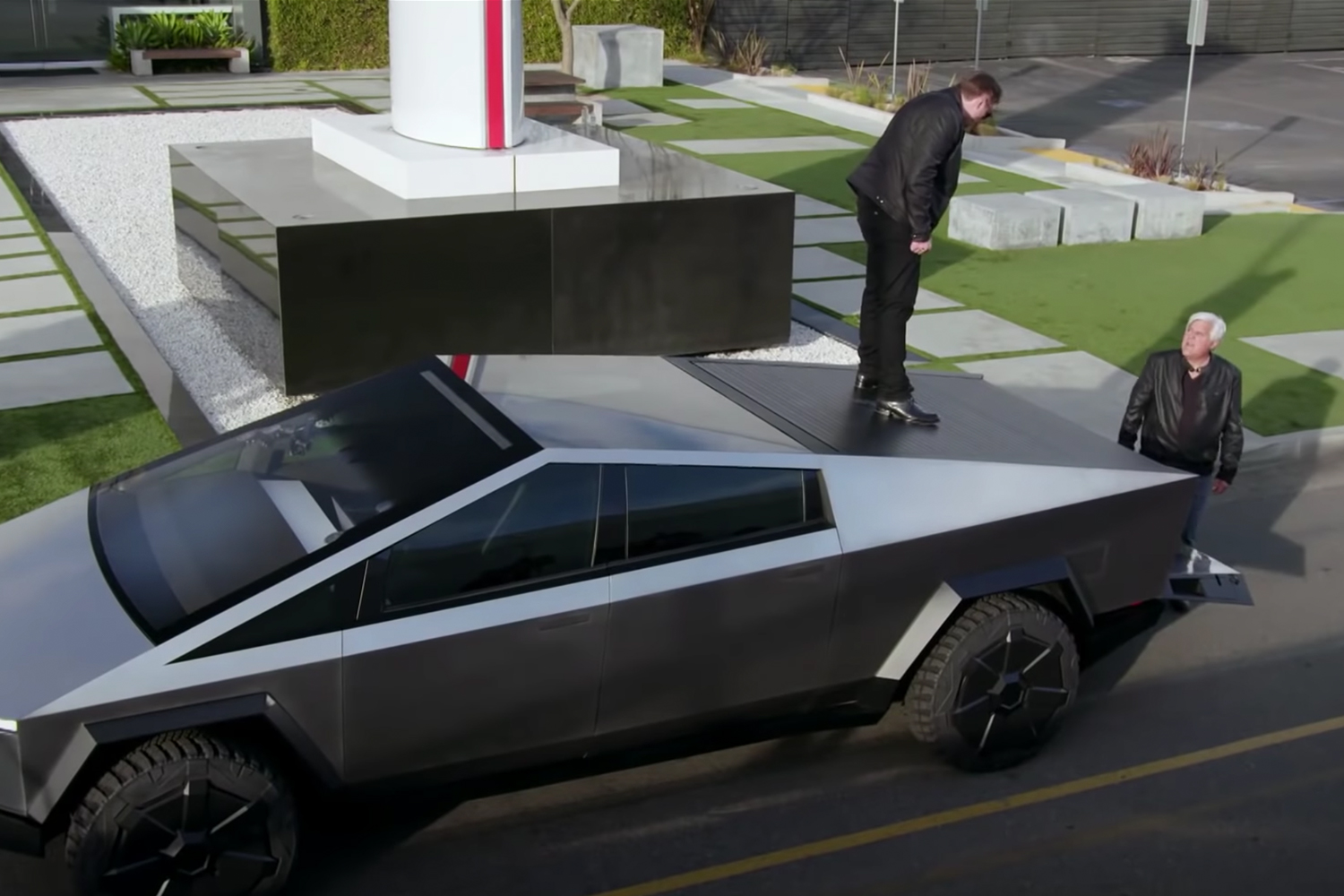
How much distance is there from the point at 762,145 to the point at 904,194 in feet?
44.3

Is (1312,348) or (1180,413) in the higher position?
(1180,413)

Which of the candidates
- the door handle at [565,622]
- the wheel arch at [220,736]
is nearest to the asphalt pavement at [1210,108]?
the door handle at [565,622]

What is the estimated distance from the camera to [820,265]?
14242 mm

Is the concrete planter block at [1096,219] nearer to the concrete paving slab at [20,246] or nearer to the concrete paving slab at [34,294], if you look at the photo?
the concrete paving slab at [34,294]

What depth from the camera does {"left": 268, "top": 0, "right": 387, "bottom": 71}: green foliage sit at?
27734 millimetres

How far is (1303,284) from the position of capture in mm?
13984

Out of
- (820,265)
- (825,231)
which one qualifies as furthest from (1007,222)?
(820,265)

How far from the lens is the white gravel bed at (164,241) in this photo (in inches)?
406

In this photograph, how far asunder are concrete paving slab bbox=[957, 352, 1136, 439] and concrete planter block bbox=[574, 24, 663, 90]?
16029 mm

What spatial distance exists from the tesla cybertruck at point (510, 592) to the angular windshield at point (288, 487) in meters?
0.01

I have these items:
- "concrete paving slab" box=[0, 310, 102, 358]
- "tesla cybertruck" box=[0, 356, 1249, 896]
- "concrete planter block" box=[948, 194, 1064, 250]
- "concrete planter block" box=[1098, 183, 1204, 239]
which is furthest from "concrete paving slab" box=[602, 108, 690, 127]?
"tesla cybertruck" box=[0, 356, 1249, 896]

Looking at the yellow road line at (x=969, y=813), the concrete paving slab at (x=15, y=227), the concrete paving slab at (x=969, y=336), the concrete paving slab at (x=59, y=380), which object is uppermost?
the concrete paving slab at (x=15, y=227)

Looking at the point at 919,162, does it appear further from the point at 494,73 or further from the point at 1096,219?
the point at 1096,219

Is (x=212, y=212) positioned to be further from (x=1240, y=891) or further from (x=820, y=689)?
(x=1240, y=891)
